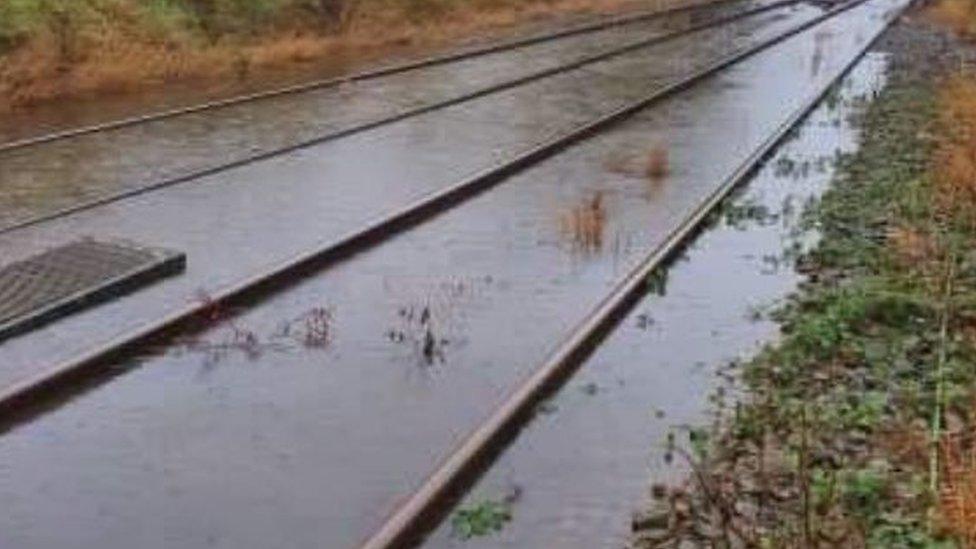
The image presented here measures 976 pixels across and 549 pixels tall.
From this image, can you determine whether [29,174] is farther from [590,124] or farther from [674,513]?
[674,513]

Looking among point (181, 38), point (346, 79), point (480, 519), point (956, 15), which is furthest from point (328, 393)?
point (956, 15)

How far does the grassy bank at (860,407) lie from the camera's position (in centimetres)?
714

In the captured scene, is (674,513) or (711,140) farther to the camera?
(711,140)

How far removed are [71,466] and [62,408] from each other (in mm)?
925

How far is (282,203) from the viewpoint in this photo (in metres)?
15.0

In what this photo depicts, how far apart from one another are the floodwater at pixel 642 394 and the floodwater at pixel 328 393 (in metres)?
0.35

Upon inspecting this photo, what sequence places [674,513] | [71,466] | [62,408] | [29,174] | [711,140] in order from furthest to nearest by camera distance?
[711,140] < [29,174] < [62,408] < [71,466] < [674,513]

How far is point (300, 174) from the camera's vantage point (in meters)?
16.6

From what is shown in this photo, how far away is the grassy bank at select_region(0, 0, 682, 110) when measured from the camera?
76.7 feet

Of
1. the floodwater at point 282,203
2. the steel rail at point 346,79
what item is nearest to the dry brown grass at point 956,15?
the steel rail at point 346,79

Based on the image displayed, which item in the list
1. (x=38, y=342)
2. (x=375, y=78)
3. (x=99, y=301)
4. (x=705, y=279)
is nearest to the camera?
(x=38, y=342)

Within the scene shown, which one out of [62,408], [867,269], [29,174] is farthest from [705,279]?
[29,174]

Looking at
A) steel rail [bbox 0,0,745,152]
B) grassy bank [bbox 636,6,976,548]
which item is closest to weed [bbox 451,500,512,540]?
grassy bank [bbox 636,6,976,548]

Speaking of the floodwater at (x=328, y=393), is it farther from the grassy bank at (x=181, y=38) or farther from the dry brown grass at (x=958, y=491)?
the grassy bank at (x=181, y=38)
